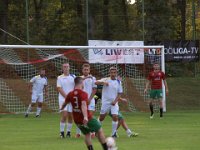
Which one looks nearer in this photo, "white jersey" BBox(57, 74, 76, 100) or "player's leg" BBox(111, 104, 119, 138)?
"player's leg" BBox(111, 104, 119, 138)

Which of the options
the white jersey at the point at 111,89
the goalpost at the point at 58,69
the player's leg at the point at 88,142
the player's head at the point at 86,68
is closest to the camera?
the player's leg at the point at 88,142

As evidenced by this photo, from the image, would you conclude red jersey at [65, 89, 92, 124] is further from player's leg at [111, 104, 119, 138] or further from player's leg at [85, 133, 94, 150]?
player's leg at [111, 104, 119, 138]

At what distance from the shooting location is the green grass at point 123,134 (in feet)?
49.3

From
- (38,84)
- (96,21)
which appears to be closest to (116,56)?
(38,84)

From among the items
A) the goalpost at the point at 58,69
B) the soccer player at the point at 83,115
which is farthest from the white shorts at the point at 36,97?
the soccer player at the point at 83,115

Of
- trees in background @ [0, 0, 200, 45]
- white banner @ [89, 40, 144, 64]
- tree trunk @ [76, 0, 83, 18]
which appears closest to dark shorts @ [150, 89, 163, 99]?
white banner @ [89, 40, 144, 64]

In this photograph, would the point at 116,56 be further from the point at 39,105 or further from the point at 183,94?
the point at 39,105

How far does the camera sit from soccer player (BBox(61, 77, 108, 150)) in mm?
13242

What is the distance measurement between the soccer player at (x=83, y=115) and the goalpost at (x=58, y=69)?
52.2 ft

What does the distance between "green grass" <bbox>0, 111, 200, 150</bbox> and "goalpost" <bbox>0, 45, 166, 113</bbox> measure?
15.4 ft

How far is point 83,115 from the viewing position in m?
13.2

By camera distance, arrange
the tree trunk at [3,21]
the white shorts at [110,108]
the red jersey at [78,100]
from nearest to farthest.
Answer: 1. the red jersey at [78,100]
2. the white shorts at [110,108]
3. the tree trunk at [3,21]

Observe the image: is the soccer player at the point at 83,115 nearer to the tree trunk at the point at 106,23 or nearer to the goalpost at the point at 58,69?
the goalpost at the point at 58,69

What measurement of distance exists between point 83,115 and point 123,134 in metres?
5.27
